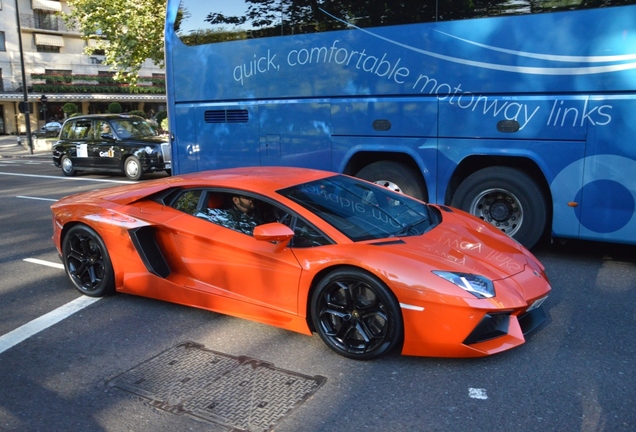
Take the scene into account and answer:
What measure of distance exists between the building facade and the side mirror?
4847 centimetres

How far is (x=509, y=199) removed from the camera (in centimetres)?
696

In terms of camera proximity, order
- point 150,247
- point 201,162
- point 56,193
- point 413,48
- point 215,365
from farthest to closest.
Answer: point 56,193
point 201,162
point 413,48
point 150,247
point 215,365

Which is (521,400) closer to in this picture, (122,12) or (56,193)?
(56,193)

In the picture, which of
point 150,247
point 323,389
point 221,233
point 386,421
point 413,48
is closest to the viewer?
point 386,421

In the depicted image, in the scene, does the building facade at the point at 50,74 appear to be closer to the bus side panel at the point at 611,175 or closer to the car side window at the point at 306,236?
the bus side panel at the point at 611,175

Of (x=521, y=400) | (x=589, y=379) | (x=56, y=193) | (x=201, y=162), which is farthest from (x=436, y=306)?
(x=56, y=193)

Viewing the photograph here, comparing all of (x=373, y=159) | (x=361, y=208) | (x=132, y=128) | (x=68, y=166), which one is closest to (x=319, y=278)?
(x=361, y=208)

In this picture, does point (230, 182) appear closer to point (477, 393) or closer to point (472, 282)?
point (472, 282)

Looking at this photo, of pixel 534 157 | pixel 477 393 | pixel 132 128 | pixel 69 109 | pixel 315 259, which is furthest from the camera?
pixel 69 109

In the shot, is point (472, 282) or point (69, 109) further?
point (69, 109)

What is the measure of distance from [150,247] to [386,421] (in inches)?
105

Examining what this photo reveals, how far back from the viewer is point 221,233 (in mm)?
4621

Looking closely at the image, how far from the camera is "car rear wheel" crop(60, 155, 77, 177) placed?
17031mm

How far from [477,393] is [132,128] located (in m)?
15.0
